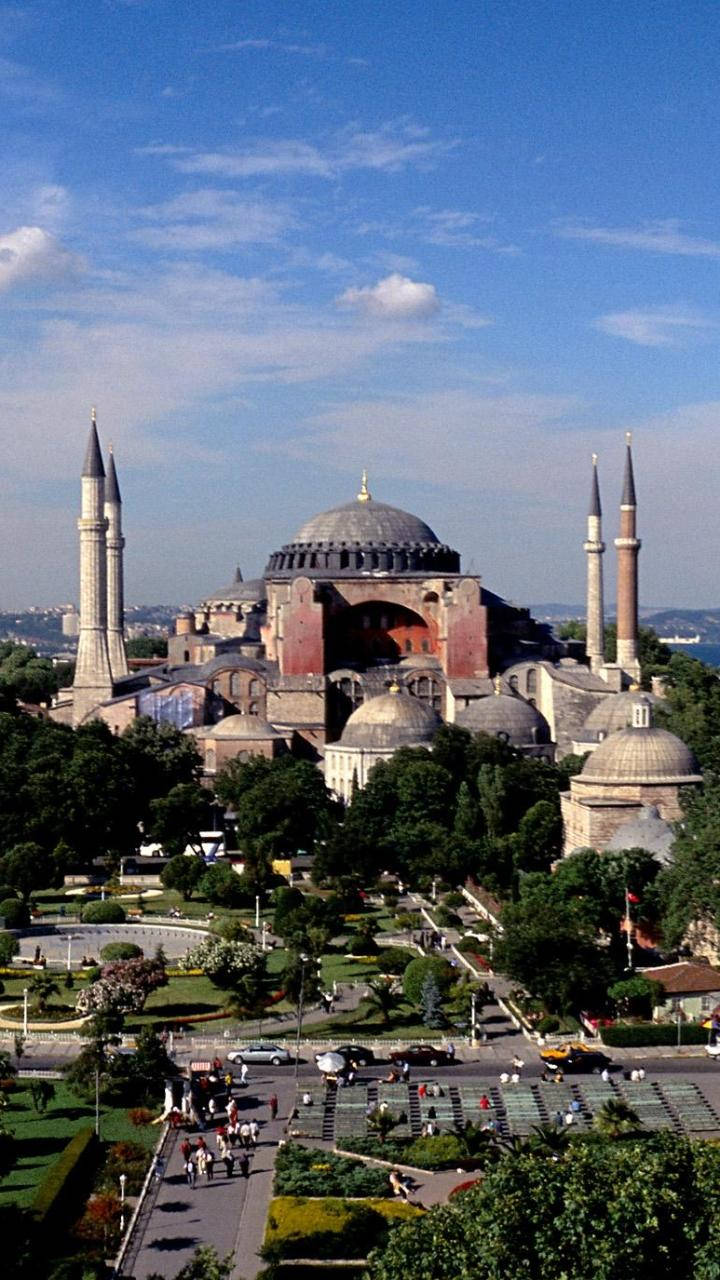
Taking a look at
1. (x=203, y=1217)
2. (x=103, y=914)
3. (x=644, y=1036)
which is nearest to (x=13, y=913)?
(x=103, y=914)

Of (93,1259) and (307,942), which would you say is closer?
(93,1259)

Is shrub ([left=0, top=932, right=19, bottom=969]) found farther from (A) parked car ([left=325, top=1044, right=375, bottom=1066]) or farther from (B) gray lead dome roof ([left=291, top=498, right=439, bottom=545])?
(B) gray lead dome roof ([left=291, top=498, right=439, bottom=545])

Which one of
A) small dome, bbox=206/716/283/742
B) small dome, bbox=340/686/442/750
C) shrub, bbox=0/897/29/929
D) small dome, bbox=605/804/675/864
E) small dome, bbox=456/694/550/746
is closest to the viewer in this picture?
small dome, bbox=605/804/675/864

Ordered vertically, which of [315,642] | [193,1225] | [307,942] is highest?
[315,642]

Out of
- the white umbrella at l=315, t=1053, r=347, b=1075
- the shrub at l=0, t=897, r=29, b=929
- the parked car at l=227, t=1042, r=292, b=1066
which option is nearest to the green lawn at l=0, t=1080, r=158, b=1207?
the parked car at l=227, t=1042, r=292, b=1066

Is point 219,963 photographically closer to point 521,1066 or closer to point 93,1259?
point 521,1066

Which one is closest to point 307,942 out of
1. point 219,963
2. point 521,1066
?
point 219,963

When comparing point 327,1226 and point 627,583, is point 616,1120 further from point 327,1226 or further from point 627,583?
point 627,583
